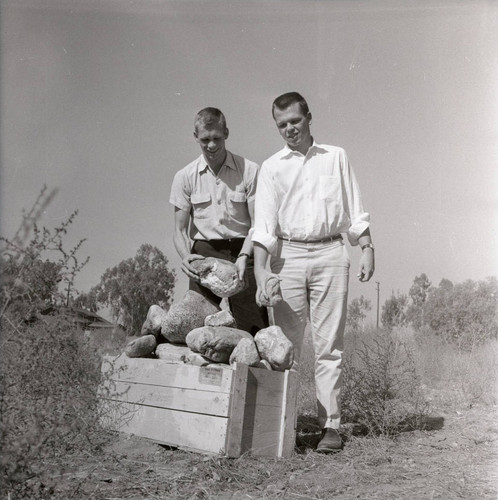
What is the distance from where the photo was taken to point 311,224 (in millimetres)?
3963

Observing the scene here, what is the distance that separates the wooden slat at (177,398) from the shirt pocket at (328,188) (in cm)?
155

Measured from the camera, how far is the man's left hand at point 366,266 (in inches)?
156

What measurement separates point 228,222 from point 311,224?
3.11 ft

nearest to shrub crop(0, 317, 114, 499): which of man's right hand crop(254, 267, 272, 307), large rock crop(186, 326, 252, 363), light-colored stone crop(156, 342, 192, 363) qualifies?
large rock crop(186, 326, 252, 363)

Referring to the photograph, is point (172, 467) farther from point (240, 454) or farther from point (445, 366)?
point (445, 366)

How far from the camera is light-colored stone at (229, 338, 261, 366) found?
3.61m

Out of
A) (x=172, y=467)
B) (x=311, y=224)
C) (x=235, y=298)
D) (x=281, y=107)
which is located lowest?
(x=172, y=467)

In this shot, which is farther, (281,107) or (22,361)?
(281,107)

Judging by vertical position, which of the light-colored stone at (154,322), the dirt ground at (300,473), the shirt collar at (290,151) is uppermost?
the shirt collar at (290,151)

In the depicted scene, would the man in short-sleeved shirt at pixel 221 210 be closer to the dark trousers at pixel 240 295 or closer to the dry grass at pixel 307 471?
A: the dark trousers at pixel 240 295

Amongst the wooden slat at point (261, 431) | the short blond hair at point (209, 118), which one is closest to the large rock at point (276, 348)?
the wooden slat at point (261, 431)

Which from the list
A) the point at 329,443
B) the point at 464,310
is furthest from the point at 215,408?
the point at 464,310

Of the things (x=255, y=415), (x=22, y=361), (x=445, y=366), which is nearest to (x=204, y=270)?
(x=255, y=415)

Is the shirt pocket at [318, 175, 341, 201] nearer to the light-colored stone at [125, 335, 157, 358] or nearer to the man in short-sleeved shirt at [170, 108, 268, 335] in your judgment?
the man in short-sleeved shirt at [170, 108, 268, 335]
